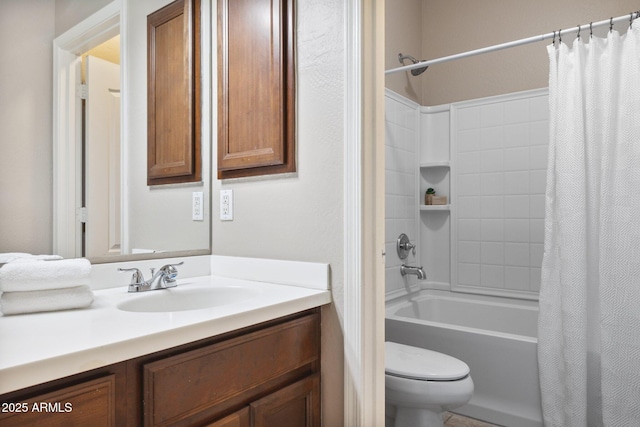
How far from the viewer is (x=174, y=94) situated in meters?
1.60

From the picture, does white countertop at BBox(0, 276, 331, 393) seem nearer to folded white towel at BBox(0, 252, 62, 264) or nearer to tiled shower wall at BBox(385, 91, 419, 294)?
folded white towel at BBox(0, 252, 62, 264)

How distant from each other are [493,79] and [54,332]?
2932mm

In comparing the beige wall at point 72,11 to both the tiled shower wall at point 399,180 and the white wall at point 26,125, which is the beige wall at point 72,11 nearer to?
the white wall at point 26,125

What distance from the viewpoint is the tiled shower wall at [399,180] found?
272 cm

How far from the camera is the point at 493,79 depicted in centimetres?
289

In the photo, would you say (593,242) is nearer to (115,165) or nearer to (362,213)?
(362,213)

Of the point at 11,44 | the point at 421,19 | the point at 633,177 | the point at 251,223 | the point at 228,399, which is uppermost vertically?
the point at 421,19

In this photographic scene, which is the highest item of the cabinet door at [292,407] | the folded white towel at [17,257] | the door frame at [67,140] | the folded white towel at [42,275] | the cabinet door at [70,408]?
the door frame at [67,140]

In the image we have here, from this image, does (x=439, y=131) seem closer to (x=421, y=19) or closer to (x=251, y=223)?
(x=421, y=19)

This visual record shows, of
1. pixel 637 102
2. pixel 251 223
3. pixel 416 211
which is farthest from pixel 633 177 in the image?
pixel 251 223

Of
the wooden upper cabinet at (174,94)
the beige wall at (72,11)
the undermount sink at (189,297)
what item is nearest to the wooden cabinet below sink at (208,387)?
the undermount sink at (189,297)

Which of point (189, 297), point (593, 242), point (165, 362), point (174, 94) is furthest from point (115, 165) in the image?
point (593, 242)

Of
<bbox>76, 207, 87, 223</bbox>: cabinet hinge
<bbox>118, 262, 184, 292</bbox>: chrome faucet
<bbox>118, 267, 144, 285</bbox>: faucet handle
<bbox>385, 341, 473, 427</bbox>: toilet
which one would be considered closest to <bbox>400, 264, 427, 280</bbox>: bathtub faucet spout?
<bbox>385, 341, 473, 427</bbox>: toilet

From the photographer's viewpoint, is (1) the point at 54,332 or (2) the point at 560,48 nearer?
(1) the point at 54,332
